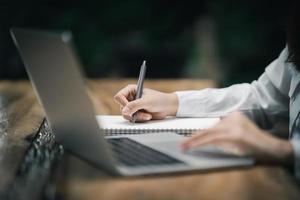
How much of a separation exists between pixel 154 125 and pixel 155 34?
2.34 meters

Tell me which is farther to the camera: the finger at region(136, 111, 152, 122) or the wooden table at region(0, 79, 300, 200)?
the finger at region(136, 111, 152, 122)

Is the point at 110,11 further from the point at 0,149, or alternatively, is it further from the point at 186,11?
the point at 0,149

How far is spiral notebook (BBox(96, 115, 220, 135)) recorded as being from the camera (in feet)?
4.30

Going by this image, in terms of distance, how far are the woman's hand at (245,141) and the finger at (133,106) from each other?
1.24 feet

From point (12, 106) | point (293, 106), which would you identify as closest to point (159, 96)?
point (293, 106)

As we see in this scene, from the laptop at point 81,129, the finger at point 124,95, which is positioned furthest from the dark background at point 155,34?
the laptop at point 81,129

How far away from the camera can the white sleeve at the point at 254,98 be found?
1571 millimetres

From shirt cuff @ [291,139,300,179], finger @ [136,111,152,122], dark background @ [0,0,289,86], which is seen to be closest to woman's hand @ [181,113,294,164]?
shirt cuff @ [291,139,300,179]

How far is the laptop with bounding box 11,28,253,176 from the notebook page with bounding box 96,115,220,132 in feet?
0.37

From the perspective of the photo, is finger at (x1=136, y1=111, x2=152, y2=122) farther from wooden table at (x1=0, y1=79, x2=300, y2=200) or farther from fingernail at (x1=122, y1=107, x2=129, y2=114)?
wooden table at (x1=0, y1=79, x2=300, y2=200)

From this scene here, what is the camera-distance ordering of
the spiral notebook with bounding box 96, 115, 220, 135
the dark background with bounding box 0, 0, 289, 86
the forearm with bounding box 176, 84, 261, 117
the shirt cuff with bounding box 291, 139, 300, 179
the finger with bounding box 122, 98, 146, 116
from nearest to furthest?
the shirt cuff with bounding box 291, 139, 300, 179, the spiral notebook with bounding box 96, 115, 220, 135, the finger with bounding box 122, 98, 146, 116, the forearm with bounding box 176, 84, 261, 117, the dark background with bounding box 0, 0, 289, 86

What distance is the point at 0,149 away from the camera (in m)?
1.16

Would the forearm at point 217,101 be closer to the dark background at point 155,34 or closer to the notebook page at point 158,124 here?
the notebook page at point 158,124

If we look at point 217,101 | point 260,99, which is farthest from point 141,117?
point 260,99
